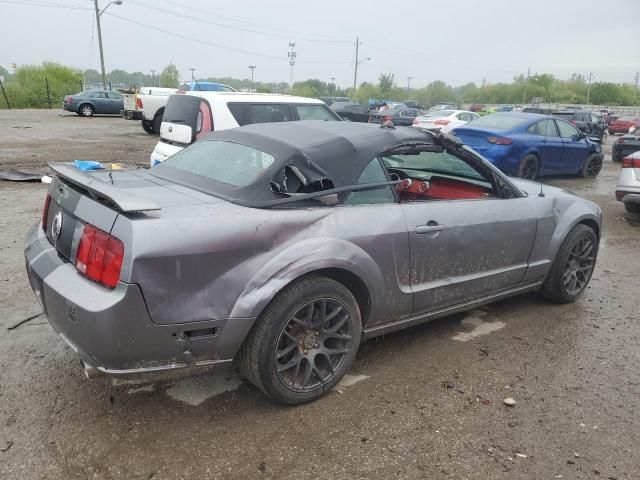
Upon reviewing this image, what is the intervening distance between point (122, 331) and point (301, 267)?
91 centimetres

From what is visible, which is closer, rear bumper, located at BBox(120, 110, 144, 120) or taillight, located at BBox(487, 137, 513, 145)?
taillight, located at BBox(487, 137, 513, 145)

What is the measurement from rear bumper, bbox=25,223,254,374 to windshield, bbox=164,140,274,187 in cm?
91

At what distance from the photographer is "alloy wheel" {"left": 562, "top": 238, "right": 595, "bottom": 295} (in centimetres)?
457

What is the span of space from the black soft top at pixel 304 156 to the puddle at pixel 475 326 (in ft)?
4.77

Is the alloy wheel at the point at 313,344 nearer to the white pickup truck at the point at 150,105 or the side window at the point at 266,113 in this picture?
the side window at the point at 266,113

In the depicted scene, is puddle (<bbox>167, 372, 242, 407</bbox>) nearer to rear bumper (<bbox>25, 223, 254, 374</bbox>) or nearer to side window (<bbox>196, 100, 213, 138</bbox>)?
rear bumper (<bbox>25, 223, 254, 374</bbox>)

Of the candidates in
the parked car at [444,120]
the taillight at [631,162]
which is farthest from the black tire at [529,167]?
the parked car at [444,120]

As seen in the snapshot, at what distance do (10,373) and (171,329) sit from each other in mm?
1381

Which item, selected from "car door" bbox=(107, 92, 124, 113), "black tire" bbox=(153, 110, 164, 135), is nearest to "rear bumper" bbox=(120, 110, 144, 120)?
"black tire" bbox=(153, 110, 164, 135)

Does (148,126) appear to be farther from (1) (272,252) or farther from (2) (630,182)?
(1) (272,252)

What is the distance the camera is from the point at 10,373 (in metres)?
3.14

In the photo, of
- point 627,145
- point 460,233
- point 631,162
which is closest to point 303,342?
point 460,233

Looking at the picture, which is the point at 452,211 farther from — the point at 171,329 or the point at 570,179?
the point at 570,179

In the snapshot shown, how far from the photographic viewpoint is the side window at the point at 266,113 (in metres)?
7.26
